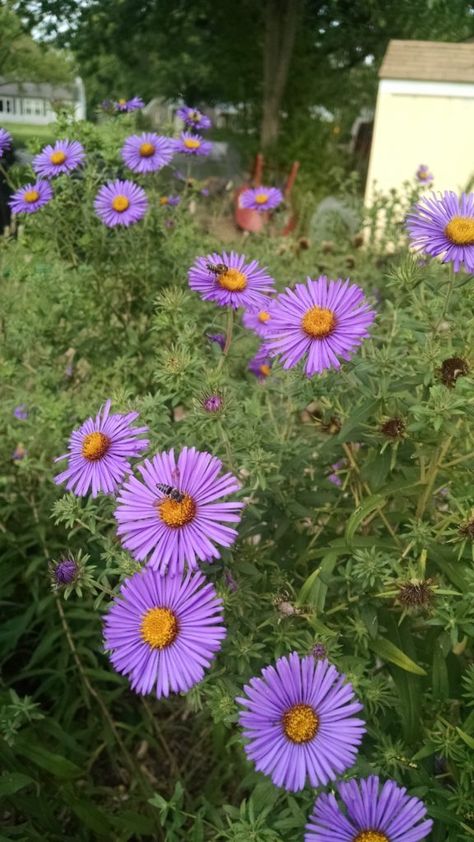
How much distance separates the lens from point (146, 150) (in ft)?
5.50

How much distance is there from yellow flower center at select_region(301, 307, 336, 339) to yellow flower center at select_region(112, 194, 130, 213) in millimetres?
763

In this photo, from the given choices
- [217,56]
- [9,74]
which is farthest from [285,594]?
[9,74]

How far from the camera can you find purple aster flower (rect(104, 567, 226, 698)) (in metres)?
0.69

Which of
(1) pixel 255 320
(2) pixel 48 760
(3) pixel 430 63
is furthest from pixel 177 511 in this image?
(3) pixel 430 63

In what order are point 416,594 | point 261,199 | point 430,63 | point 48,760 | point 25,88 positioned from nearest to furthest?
point 416,594
point 48,760
point 261,199
point 430,63
point 25,88

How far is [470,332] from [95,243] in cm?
99

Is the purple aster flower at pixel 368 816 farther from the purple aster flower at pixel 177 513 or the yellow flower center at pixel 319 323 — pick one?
the yellow flower center at pixel 319 323

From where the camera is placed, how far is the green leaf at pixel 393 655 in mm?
836

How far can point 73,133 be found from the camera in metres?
1.76

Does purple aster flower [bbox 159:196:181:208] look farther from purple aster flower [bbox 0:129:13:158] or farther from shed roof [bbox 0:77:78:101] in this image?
shed roof [bbox 0:77:78:101]

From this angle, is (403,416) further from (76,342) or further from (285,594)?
(76,342)

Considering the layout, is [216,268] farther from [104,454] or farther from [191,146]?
[191,146]

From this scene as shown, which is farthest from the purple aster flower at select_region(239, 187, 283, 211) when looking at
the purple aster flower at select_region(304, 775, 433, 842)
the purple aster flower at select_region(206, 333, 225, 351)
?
the purple aster flower at select_region(304, 775, 433, 842)

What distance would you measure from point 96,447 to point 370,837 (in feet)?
1.52
